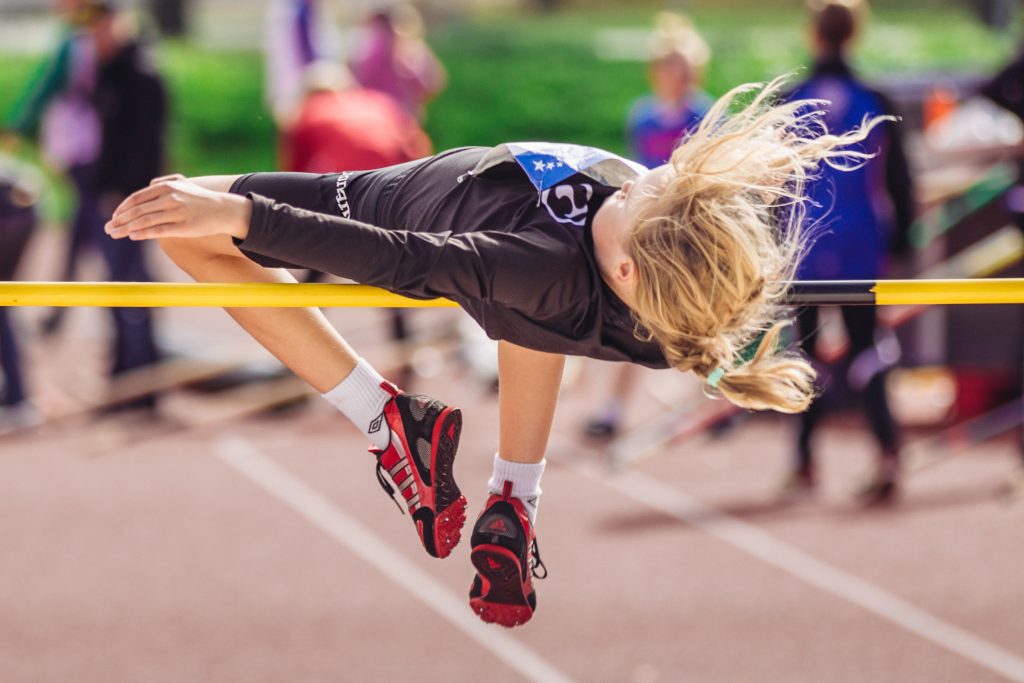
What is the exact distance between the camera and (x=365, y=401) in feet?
10.0

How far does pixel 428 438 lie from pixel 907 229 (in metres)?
3.22

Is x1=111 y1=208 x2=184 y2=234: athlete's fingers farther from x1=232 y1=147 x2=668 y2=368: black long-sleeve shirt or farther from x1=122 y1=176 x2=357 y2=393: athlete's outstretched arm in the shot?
x1=122 y1=176 x2=357 y2=393: athlete's outstretched arm

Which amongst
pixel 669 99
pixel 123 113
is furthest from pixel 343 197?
pixel 123 113

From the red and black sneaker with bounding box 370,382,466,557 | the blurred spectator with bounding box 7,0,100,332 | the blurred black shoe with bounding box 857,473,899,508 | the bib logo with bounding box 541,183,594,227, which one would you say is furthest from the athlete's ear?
the blurred spectator with bounding box 7,0,100,332

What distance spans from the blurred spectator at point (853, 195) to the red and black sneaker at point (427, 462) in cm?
250

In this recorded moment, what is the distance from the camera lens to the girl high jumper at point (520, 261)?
2.57 meters

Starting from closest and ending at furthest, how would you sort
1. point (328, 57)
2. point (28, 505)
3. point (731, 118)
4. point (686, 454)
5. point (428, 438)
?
point (731, 118)
point (428, 438)
point (28, 505)
point (686, 454)
point (328, 57)

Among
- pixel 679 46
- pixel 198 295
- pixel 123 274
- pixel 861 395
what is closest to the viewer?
pixel 198 295

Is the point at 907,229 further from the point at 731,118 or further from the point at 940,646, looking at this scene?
the point at 731,118

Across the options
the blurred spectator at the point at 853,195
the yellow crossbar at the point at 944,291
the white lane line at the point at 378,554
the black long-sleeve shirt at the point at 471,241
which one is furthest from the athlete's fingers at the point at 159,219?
the blurred spectator at the point at 853,195

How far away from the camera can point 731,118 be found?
2809 mm

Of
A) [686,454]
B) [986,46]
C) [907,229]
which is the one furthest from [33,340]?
[986,46]

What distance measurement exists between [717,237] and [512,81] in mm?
13461

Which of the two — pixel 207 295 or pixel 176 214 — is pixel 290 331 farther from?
pixel 176 214
